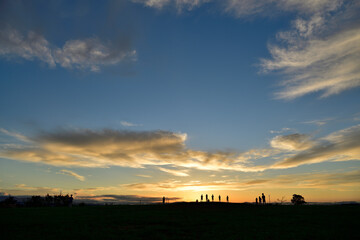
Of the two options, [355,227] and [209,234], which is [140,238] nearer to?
[209,234]

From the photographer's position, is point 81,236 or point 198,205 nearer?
point 81,236

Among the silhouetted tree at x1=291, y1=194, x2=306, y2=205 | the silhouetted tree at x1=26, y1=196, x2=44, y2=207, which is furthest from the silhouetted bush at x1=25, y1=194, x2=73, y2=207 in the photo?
the silhouetted tree at x1=291, y1=194, x2=306, y2=205

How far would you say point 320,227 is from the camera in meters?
26.5

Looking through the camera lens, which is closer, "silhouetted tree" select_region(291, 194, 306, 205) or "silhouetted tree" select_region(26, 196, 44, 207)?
"silhouetted tree" select_region(26, 196, 44, 207)

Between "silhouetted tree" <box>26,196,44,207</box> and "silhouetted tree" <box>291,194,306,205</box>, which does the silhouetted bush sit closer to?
"silhouetted tree" <box>26,196,44,207</box>

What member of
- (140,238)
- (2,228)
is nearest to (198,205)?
(140,238)

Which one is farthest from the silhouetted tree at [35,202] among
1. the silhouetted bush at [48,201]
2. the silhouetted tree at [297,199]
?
the silhouetted tree at [297,199]

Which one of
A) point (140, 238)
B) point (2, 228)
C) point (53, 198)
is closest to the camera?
point (140, 238)

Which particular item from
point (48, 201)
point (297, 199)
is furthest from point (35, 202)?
point (297, 199)

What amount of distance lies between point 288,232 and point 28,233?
80.7ft

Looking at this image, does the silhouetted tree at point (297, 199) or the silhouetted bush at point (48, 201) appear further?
the silhouetted tree at point (297, 199)

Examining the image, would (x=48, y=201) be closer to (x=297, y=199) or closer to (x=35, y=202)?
(x=35, y=202)

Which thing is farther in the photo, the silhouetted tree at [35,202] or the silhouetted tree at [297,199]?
the silhouetted tree at [297,199]

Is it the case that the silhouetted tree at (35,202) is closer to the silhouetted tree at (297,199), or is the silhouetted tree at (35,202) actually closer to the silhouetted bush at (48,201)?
the silhouetted bush at (48,201)
